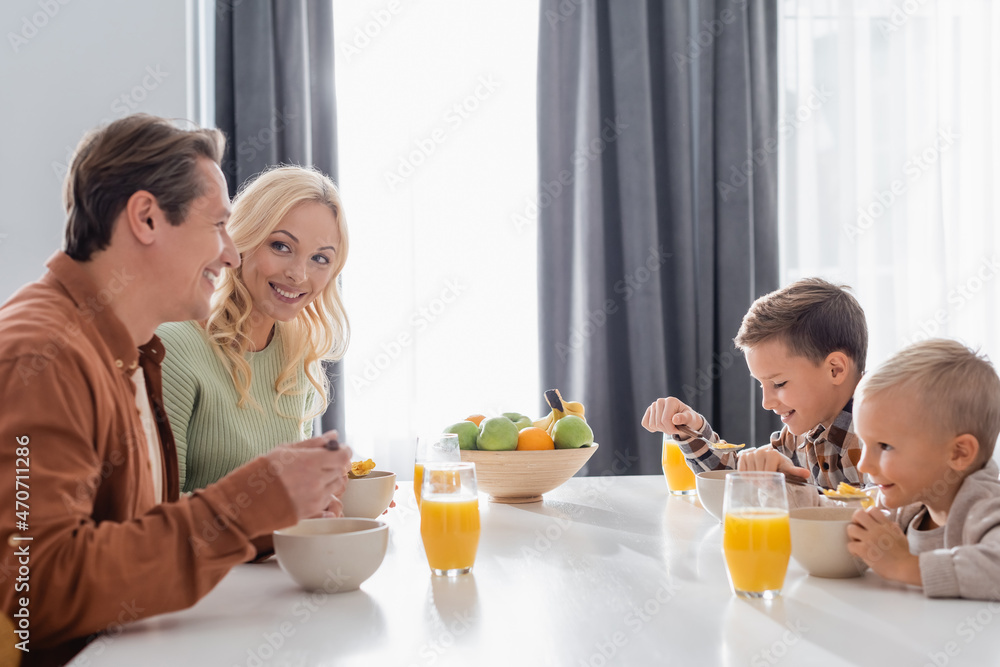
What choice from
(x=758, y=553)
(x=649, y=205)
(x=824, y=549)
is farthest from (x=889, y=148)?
(x=758, y=553)

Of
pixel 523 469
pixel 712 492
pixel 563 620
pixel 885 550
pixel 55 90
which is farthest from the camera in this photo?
pixel 55 90

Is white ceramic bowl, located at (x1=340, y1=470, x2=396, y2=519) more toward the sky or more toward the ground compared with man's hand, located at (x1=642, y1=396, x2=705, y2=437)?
more toward the ground

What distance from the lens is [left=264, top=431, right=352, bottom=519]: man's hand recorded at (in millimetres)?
870

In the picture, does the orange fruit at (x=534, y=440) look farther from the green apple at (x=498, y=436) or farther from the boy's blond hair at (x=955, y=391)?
the boy's blond hair at (x=955, y=391)

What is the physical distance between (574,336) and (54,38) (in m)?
2.13

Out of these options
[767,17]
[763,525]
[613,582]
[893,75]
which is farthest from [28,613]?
[893,75]

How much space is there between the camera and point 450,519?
1.04 meters

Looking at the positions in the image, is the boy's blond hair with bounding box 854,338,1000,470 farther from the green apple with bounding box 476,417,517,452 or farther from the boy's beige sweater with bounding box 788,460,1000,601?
the green apple with bounding box 476,417,517,452

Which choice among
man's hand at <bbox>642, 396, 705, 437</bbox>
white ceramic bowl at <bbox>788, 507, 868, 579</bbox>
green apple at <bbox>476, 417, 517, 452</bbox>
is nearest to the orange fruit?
green apple at <bbox>476, 417, 517, 452</bbox>

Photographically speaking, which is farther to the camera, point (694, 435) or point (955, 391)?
point (694, 435)

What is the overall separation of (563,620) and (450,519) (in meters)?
0.23

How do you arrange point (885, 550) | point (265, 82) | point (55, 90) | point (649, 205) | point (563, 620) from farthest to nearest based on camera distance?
point (649, 205) → point (265, 82) → point (55, 90) → point (885, 550) → point (563, 620)

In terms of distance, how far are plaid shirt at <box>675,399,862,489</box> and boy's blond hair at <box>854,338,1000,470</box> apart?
1.85ft

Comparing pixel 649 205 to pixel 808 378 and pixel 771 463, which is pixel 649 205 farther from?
pixel 771 463
